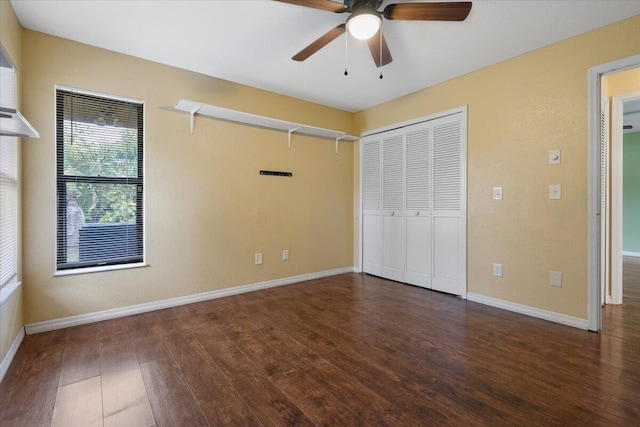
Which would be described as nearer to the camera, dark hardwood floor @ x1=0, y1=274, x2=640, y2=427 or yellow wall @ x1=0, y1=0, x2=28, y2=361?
dark hardwood floor @ x1=0, y1=274, x2=640, y2=427

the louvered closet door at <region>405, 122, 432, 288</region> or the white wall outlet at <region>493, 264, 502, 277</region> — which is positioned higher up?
the louvered closet door at <region>405, 122, 432, 288</region>

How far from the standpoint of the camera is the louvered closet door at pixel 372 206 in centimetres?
437

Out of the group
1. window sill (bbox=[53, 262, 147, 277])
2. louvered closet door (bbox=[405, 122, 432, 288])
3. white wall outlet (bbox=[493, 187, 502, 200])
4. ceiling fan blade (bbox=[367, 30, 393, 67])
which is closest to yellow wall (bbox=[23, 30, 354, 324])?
window sill (bbox=[53, 262, 147, 277])

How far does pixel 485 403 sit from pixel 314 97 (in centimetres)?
373

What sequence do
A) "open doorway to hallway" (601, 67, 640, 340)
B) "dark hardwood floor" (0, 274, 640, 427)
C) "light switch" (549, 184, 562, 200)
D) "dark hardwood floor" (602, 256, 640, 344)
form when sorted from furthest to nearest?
"open doorway to hallway" (601, 67, 640, 340) < "light switch" (549, 184, 562, 200) < "dark hardwood floor" (602, 256, 640, 344) < "dark hardwood floor" (0, 274, 640, 427)

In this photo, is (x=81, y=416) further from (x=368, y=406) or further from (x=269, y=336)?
(x=368, y=406)

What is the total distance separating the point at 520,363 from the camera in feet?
6.51

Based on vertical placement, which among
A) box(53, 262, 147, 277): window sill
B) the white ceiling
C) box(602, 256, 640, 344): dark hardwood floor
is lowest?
box(602, 256, 640, 344): dark hardwood floor

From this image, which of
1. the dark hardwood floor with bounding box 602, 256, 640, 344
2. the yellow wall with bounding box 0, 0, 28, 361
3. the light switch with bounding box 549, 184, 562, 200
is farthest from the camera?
the light switch with bounding box 549, 184, 562, 200

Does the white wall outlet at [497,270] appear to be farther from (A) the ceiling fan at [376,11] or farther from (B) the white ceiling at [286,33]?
(A) the ceiling fan at [376,11]

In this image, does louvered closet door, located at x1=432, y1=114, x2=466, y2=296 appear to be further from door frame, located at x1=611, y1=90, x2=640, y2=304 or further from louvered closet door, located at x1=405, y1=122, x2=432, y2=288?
door frame, located at x1=611, y1=90, x2=640, y2=304

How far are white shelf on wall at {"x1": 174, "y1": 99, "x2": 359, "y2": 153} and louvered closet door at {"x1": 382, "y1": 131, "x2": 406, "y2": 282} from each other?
2.22 ft

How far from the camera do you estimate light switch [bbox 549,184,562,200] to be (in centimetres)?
268

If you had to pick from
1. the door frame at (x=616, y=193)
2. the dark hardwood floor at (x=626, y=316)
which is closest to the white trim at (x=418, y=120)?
the door frame at (x=616, y=193)
